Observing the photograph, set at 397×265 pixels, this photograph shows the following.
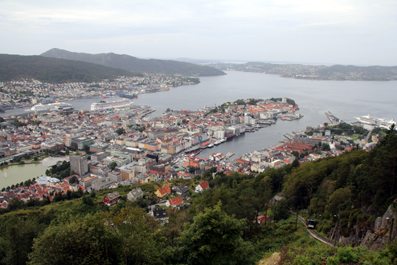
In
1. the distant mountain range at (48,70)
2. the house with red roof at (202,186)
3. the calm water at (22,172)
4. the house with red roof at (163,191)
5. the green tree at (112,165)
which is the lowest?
the calm water at (22,172)

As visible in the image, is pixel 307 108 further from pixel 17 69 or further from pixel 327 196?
pixel 17 69

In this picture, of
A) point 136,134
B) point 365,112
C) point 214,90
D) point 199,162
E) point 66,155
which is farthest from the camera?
point 214,90

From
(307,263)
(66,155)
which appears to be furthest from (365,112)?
(307,263)

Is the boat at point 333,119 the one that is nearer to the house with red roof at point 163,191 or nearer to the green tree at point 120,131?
the green tree at point 120,131

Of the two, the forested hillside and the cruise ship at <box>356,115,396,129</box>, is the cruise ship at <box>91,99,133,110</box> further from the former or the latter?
the forested hillside

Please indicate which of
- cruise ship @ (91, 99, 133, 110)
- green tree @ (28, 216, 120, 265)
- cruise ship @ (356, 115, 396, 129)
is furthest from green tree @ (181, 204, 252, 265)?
cruise ship @ (91, 99, 133, 110)

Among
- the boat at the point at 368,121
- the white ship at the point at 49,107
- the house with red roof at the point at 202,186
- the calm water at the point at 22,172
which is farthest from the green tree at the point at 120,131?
the boat at the point at 368,121
